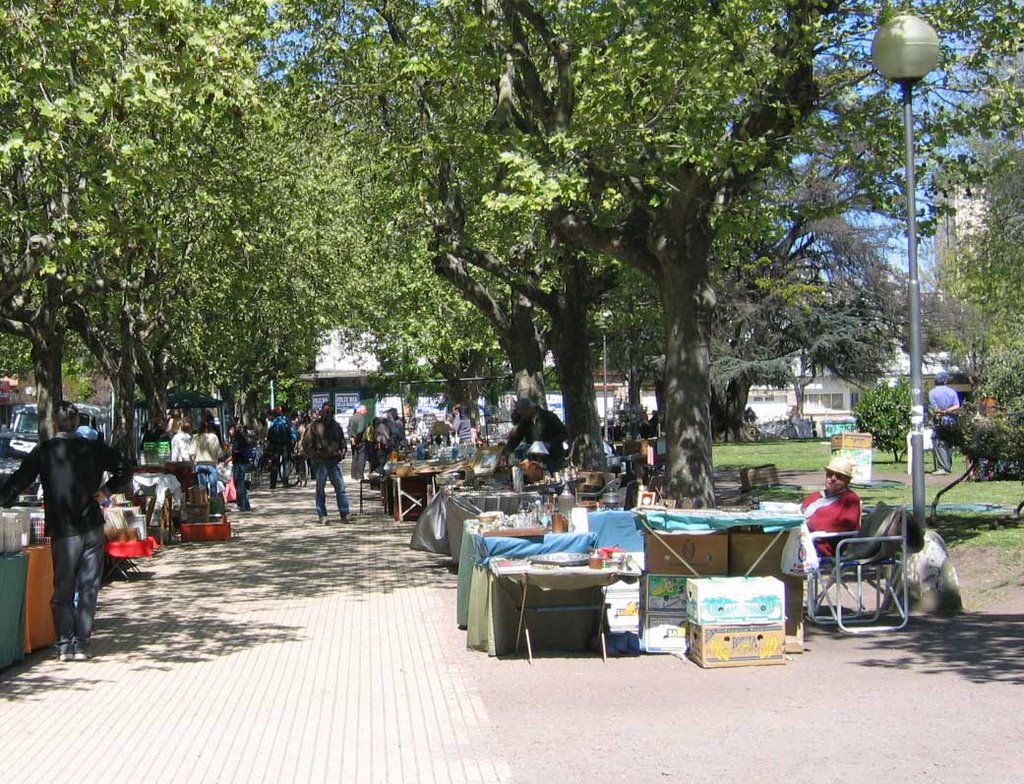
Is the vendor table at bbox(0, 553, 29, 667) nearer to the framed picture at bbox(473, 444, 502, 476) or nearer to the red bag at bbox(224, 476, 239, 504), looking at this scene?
the framed picture at bbox(473, 444, 502, 476)

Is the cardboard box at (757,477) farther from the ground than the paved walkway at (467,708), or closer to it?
farther from the ground

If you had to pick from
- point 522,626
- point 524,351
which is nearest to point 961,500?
point 524,351

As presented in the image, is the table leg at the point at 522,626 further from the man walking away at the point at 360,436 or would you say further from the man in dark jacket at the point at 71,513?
the man walking away at the point at 360,436

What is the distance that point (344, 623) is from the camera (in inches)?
393

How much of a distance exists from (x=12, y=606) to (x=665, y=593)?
4560 millimetres

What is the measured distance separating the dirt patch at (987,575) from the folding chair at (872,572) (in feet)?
3.09

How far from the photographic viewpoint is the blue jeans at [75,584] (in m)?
8.34

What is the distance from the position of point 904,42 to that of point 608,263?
9778 mm

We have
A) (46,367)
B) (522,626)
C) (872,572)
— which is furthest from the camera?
(46,367)

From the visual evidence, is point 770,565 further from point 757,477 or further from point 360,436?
point 360,436

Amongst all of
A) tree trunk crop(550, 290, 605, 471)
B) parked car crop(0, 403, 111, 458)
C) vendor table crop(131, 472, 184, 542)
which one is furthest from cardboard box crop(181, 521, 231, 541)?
tree trunk crop(550, 290, 605, 471)

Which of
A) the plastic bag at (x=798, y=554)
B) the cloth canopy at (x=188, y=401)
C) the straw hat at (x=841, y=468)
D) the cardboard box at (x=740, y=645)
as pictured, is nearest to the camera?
the cardboard box at (x=740, y=645)

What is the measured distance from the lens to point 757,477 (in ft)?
63.3

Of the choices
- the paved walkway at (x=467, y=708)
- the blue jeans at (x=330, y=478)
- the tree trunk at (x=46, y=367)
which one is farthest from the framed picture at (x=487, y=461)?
the tree trunk at (x=46, y=367)
